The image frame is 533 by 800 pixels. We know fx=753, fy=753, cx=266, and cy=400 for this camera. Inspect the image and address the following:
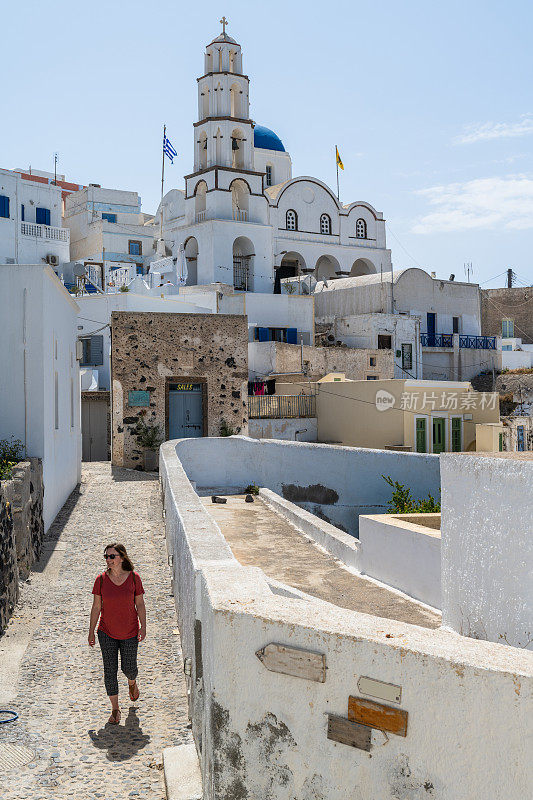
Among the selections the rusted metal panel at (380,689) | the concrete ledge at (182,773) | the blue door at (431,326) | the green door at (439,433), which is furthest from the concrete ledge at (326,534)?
the blue door at (431,326)

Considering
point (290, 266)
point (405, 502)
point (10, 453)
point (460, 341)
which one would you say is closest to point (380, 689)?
point (10, 453)

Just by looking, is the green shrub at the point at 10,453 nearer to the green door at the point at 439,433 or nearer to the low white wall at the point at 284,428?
the low white wall at the point at 284,428

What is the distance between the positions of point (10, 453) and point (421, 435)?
1646 cm

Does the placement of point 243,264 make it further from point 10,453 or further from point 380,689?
point 380,689

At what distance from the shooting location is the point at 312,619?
3.14 metres

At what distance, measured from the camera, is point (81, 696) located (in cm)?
514

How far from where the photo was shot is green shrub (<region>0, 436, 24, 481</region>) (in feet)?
27.7

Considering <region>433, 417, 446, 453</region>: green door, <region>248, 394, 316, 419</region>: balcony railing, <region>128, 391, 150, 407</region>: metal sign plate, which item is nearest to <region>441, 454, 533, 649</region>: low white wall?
<region>128, 391, 150, 407</region>: metal sign plate

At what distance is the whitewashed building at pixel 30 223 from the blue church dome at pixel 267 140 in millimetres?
18035

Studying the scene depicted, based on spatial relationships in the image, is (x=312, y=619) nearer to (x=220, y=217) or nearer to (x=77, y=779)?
(x=77, y=779)

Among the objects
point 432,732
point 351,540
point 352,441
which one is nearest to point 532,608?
point 432,732

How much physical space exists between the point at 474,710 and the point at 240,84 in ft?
143

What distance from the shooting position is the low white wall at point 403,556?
24.5 ft

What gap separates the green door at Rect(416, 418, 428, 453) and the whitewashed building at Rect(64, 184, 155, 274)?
86.5 ft
